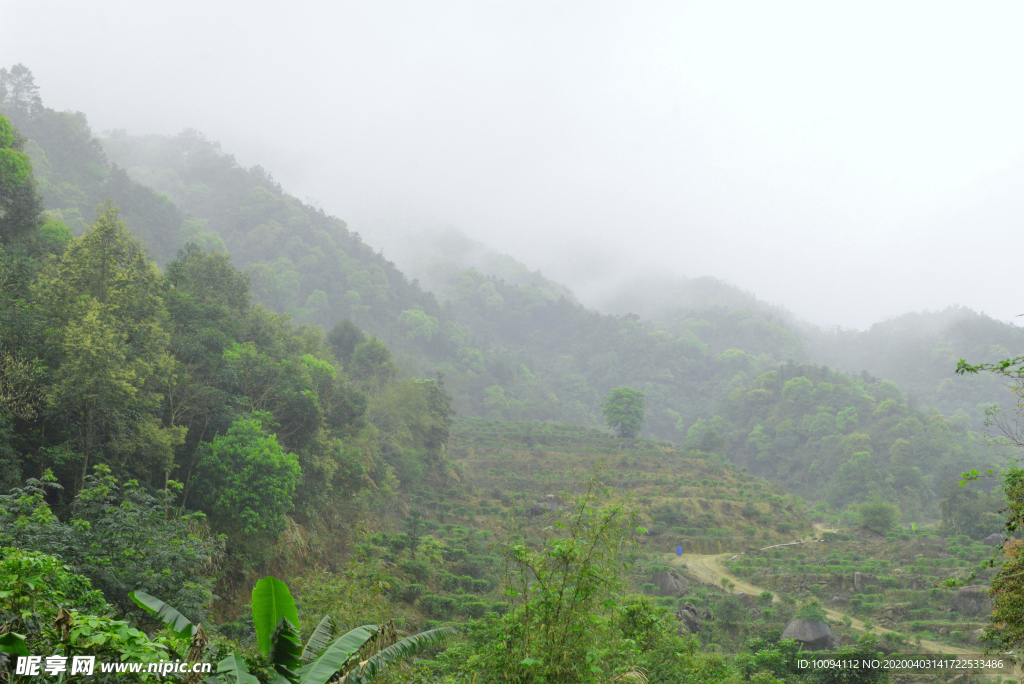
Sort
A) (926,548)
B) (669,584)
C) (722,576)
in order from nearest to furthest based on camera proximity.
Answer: (669,584), (722,576), (926,548)

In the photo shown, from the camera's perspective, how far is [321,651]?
4.53 metres

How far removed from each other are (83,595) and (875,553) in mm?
29990

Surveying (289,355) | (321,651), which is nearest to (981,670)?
(321,651)

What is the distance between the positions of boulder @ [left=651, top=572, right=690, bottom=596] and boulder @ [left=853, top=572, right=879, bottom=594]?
581cm

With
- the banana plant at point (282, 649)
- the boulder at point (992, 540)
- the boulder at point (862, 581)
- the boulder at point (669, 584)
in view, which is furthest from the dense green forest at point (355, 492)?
the boulder at point (992, 540)

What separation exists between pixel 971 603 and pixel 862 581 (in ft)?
13.0

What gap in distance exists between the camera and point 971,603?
658 inches

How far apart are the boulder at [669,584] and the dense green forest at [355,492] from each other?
0.41 feet

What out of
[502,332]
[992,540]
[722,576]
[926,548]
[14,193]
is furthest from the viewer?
[502,332]

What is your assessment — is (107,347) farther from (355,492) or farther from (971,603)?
(971,603)

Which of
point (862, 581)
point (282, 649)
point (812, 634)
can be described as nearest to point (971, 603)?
point (862, 581)

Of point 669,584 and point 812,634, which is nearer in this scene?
point 812,634

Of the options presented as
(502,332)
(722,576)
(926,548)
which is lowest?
(722,576)

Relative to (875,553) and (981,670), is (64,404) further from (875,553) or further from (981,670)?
(875,553)
